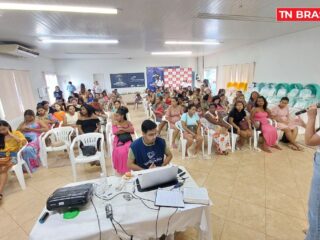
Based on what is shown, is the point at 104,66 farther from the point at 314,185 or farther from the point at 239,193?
the point at 314,185

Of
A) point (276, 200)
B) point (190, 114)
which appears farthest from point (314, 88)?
point (276, 200)

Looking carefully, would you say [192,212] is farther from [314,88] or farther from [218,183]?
[314,88]

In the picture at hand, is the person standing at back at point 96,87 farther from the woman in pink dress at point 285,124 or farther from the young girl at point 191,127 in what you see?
the woman in pink dress at point 285,124

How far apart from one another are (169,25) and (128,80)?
7165 mm

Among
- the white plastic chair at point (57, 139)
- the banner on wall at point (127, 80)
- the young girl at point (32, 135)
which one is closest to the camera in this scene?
the young girl at point (32, 135)

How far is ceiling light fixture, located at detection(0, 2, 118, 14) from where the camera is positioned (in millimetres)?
2459

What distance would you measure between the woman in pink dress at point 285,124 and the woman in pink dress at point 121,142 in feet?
9.98

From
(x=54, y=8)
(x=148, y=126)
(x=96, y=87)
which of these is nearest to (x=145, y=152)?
(x=148, y=126)

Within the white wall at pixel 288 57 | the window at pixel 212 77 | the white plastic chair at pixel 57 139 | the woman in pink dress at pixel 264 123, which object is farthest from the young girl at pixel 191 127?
the window at pixel 212 77

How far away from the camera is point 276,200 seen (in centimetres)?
224

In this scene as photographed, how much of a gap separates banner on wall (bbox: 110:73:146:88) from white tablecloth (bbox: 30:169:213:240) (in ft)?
32.1

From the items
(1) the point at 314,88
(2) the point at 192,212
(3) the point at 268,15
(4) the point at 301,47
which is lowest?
(2) the point at 192,212

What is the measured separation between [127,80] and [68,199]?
992 cm

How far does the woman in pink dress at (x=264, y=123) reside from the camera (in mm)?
3640
